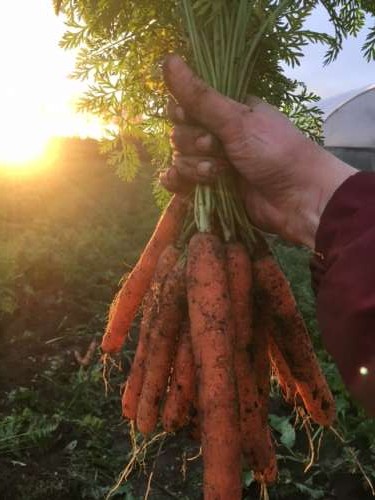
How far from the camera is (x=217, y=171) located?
219 centimetres

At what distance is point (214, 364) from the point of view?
2135mm

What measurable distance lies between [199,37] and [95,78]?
1.96 feet

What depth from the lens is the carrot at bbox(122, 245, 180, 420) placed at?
7.72ft

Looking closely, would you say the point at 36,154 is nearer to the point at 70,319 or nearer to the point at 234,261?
the point at 70,319

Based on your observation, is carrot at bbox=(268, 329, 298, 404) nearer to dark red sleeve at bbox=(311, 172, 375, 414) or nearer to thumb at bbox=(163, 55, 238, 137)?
dark red sleeve at bbox=(311, 172, 375, 414)

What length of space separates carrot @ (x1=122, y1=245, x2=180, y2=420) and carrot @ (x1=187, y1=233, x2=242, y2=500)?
0.15 meters

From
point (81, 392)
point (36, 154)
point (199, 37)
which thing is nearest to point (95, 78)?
point (199, 37)

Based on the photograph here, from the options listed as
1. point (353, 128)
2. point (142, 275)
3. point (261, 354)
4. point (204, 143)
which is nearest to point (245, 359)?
point (261, 354)

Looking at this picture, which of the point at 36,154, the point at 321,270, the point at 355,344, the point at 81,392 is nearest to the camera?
the point at 355,344

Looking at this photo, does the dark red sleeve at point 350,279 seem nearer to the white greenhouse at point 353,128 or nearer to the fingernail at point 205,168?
the fingernail at point 205,168

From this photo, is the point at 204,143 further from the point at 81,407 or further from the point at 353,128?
the point at 353,128

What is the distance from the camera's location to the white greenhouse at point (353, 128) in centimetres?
1103

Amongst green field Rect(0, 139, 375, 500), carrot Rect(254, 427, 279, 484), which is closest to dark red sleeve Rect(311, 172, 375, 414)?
carrot Rect(254, 427, 279, 484)

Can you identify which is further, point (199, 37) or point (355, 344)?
point (199, 37)
